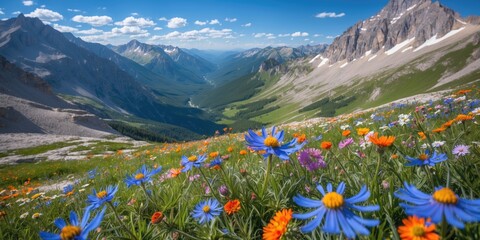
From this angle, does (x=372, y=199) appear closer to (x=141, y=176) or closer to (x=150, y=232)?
(x=150, y=232)

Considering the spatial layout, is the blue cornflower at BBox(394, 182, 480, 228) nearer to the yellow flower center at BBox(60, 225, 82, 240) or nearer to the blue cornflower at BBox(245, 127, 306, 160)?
the blue cornflower at BBox(245, 127, 306, 160)

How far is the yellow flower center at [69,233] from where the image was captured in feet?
5.95

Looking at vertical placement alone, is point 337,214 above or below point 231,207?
above

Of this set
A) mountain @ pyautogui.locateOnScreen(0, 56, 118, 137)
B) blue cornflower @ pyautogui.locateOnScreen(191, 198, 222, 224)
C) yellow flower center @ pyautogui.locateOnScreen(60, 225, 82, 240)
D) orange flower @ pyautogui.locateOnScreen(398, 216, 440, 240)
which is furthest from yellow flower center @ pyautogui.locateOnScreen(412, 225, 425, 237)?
mountain @ pyautogui.locateOnScreen(0, 56, 118, 137)

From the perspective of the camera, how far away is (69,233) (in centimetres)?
183

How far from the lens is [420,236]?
1.37m

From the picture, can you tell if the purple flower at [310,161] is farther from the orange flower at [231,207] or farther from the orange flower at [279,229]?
the orange flower at [279,229]

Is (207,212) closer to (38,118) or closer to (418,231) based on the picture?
(418,231)

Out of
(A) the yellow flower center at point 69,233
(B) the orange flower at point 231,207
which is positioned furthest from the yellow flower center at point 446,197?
(A) the yellow flower center at point 69,233

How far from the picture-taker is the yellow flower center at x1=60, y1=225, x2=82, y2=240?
1812 millimetres

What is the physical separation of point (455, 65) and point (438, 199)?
671ft

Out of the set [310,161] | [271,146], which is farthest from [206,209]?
[310,161]

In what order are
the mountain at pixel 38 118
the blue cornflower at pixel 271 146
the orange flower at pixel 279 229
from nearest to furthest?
the orange flower at pixel 279 229
the blue cornflower at pixel 271 146
the mountain at pixel 38 118

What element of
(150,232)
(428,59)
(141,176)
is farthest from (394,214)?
(428,59)
